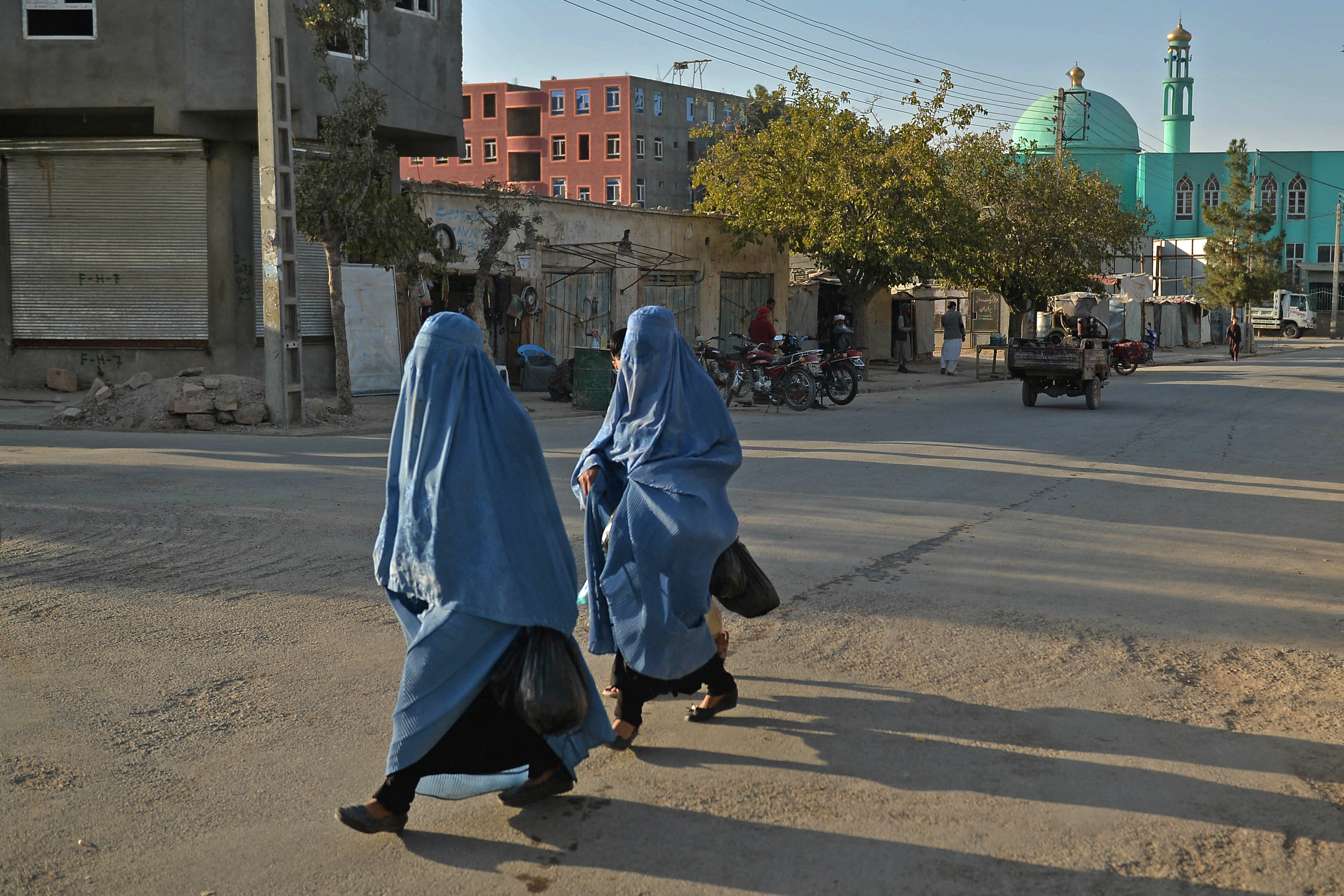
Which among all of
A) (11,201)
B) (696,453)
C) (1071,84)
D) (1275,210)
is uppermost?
(1071,84)

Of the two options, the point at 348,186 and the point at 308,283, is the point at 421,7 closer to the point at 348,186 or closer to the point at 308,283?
the point at 308,283

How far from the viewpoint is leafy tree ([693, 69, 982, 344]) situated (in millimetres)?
24812

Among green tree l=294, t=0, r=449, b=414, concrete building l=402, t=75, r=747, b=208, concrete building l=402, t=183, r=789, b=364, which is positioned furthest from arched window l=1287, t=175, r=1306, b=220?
green tree l=294, t=0, r=449, b=414

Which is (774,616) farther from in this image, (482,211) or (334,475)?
(482,211)

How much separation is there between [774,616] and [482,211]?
1668 cm

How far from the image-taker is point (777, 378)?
1828cm

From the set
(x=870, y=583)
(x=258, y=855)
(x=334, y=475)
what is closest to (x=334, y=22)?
(x=334, y=475)

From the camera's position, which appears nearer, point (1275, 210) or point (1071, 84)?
point (1071, 84)

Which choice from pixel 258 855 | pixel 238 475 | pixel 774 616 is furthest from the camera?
pixel 238 475

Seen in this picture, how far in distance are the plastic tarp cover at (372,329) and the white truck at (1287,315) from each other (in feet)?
188

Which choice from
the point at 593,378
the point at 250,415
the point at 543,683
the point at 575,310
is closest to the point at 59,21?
the point at 250,415

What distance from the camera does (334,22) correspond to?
1408 cm

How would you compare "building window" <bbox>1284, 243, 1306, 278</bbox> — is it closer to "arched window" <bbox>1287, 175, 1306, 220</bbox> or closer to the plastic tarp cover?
"arched window" <bbox>1287, 175, 1306, 220</bbox>

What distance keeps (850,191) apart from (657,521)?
21.6 meters
